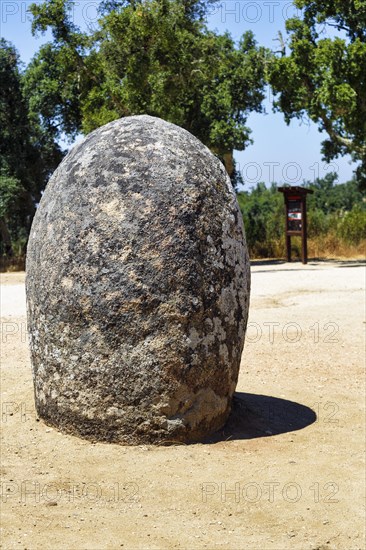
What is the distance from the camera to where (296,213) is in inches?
972

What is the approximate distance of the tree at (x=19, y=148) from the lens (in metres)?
28.7

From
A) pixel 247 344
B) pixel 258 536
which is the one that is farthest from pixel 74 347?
pixel 247 344

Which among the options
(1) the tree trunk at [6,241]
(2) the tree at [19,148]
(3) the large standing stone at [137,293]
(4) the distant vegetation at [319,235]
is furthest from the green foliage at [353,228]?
(3) the large standing stone at [137,293]

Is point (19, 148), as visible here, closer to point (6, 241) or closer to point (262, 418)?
point (6, 241)

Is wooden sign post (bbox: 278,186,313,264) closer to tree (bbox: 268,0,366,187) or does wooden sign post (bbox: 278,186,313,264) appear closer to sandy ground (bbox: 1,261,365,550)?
tree (bbox: 268,0,366,187)

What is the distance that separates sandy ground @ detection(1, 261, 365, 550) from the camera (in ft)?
14.7

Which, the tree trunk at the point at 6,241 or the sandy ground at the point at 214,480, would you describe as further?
the tree trunk at the point at 6,241

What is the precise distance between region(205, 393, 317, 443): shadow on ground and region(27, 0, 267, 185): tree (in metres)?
18.4

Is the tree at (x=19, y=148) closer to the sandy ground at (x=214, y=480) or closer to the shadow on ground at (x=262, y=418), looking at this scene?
the sandy ground at (x=214, y=480)

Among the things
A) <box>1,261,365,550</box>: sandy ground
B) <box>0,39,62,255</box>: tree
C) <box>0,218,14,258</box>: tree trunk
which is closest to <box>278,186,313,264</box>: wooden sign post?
<box>0,39,62,255</box>: tree

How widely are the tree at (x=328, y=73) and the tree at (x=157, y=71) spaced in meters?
1.82

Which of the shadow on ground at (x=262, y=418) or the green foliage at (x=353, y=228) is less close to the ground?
the green foliage at (x=353, y=228)

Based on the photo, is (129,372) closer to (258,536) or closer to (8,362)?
(258,536)

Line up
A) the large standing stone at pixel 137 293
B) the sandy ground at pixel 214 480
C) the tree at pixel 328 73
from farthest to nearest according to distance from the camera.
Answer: the tree at pixel 328 73 < the large standing stone at pixel 137 293 < the sandy ground at pixel 214 480
